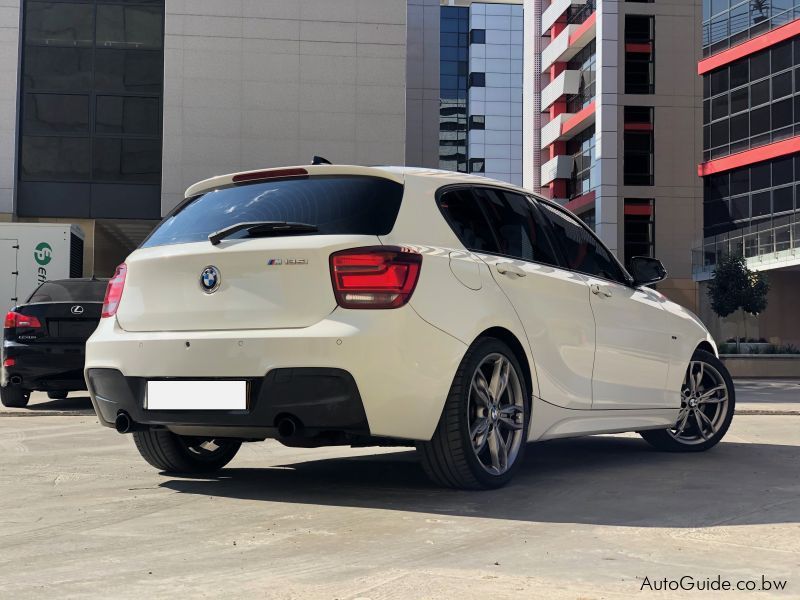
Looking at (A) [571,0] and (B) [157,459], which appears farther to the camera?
(A) [571,0]

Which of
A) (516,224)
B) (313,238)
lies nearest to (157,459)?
(313,238)

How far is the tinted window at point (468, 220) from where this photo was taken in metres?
5.57

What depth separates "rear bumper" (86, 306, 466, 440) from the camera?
4922 millimetres

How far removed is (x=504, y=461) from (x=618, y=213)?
45018 mm

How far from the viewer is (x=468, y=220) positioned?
571 cm

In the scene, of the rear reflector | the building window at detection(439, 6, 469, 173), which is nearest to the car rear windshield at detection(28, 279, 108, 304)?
the rear reflector

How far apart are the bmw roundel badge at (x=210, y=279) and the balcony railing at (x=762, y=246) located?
102 feet

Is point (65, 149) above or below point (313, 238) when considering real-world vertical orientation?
above

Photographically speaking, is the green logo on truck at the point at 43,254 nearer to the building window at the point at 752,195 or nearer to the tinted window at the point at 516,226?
the tinted window at the point at 516,226

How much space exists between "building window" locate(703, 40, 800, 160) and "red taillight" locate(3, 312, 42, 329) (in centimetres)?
3099

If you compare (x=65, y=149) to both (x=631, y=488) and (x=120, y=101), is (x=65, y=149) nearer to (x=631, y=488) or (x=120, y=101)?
(x=120, y=101)

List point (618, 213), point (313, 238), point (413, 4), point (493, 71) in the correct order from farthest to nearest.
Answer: point (493, 71)
point (413, 4)
point (618, 213)
point (313, 238)

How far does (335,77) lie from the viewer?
117 ft

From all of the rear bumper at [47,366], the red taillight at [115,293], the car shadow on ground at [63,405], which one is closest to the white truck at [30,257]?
the car shadow on ground at [63,405]
